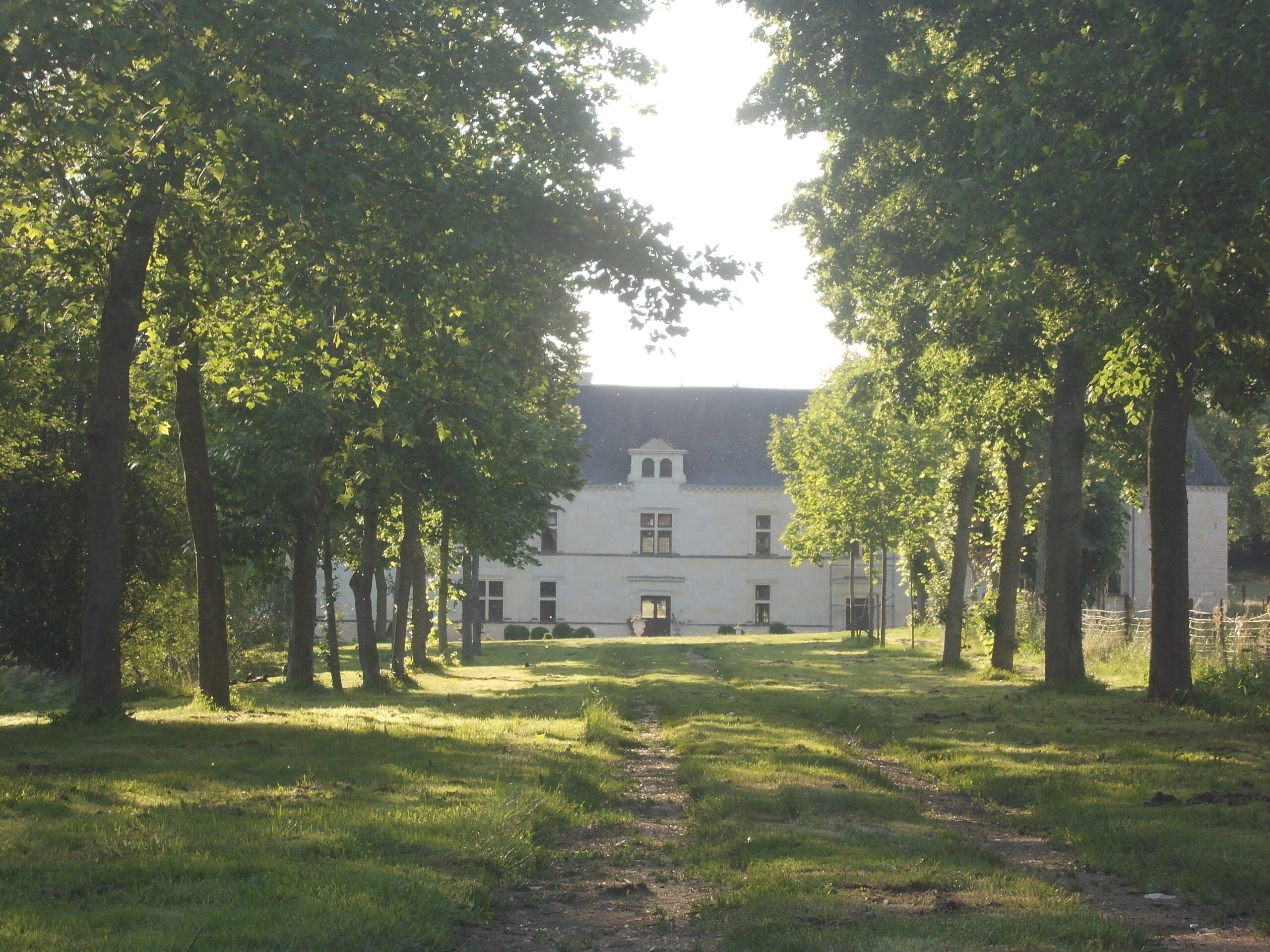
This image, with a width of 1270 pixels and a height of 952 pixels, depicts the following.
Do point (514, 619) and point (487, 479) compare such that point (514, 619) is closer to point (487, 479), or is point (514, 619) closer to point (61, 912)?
point (487, 479)

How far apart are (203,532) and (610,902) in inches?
504

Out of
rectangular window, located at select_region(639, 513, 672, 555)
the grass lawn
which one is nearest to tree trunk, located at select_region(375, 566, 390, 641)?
the grass lawn

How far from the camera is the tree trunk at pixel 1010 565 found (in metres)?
25.4

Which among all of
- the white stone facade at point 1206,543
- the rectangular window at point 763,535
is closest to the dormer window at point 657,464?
the rectangular window at point 763,535

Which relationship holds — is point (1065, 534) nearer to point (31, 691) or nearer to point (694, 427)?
point (31, 691)

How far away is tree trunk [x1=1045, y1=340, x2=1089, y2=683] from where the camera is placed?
21.3m

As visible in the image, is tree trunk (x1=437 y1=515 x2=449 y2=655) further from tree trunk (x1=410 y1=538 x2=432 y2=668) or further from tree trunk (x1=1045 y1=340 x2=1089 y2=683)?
tree trunk (x1=1045 y1=340 x2=1089 y2=683)

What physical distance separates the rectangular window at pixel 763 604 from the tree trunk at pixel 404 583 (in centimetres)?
4773

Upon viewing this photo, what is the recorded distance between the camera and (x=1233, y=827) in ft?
29.1

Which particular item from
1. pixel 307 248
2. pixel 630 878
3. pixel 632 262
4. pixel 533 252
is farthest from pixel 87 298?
pixel 630 878

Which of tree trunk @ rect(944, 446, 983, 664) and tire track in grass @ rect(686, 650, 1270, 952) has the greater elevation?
tree trunk @ rect(944, 446, 983, 664)

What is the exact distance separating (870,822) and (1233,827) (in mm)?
2571

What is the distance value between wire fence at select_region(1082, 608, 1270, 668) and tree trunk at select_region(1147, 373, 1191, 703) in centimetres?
199

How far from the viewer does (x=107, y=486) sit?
14.3 metres
